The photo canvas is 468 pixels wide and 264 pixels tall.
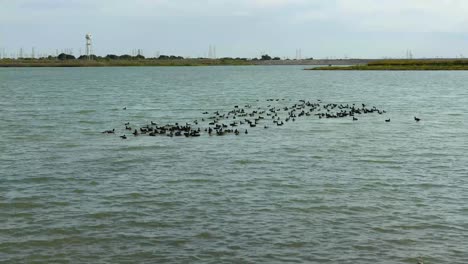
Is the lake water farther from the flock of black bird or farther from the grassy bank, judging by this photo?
the grassy bank

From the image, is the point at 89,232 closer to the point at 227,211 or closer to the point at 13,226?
the point at 13,226

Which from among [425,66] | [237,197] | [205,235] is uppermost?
[425,66]

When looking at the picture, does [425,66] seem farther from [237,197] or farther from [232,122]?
[237,197]

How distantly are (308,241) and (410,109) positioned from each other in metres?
42.4

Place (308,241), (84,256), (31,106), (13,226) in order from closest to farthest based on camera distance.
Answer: (84,256)
(308,241)
(13,226)
(31,106)

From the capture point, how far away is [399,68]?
18950 cm

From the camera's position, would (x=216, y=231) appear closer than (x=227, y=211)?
Yes

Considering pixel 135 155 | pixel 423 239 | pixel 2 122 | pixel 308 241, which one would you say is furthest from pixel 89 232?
pixel 2 122

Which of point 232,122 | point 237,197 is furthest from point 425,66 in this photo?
point 237,197

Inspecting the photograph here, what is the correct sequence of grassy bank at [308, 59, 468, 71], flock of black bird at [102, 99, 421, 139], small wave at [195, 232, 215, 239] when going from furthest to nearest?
grassy bank at [308, 59, 468, 71] → flock of black bird at [102, 99, 421, 139] → small wave at [195, 232, 215, 239]

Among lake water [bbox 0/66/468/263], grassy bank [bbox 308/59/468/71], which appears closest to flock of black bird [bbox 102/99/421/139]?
lake water [bbox 0/66/468/263]

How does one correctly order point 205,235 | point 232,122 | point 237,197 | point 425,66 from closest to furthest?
point 205,235 < point 237,197 < point 232,122 < point 425,66

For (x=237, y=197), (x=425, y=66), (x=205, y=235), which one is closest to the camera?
(x=205, y=235)

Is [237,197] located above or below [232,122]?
below
